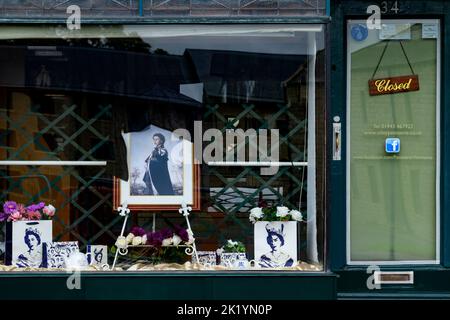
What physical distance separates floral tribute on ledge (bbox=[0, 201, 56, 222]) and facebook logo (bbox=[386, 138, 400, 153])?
3.22m

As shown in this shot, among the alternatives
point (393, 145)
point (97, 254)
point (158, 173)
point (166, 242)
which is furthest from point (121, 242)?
point (393, 145)

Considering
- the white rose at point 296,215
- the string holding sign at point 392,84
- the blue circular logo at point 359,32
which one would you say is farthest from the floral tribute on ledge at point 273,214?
the blue circular logo at point 359,32

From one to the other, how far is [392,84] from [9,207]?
12.4 ft

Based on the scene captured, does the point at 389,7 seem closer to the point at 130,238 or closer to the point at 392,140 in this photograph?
the point at 392,140

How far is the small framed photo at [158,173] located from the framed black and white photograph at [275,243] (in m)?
0.68

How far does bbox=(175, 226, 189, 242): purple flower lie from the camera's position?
7.13 metres

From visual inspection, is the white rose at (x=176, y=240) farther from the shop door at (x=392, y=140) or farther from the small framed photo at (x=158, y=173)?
the shop door at (x=392, y=140)

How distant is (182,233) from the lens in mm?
7148

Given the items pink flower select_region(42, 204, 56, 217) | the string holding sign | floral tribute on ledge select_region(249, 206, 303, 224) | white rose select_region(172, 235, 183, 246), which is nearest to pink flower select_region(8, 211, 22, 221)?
pink flower select_region(42, 204, 56, 217)

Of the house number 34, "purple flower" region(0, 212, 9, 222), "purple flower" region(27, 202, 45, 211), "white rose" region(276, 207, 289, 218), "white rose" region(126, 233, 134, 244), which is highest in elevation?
the house number 34

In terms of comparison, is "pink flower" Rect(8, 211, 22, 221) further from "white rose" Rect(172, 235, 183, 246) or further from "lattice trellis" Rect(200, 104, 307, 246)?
"lattice trellis" Rect(200, 104, 307, 246)

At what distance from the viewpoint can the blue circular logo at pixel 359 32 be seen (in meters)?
7.06

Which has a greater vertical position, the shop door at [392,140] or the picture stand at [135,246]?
the shop door at [392,140]
